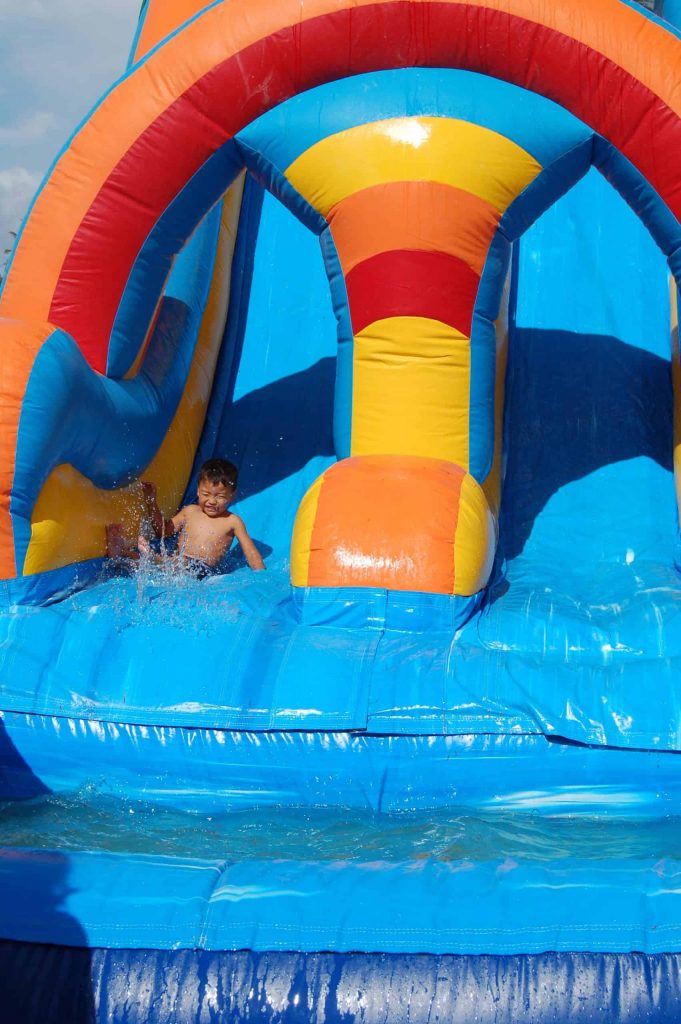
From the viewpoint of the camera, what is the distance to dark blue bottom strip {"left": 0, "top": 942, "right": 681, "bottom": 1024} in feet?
5.08

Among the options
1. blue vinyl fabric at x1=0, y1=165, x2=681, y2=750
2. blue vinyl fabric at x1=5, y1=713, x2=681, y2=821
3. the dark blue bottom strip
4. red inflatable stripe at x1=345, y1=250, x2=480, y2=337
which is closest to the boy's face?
blue vinyl fabric at x1=0, y1=165, x2=681, y2=750

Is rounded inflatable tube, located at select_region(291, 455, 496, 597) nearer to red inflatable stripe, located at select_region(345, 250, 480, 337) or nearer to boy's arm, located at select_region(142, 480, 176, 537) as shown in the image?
red inflatable stripe, located at select_region(345, 250, 480, 337)

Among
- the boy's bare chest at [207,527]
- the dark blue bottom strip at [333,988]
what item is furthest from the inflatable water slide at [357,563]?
the boy's bare chest at [207,527]

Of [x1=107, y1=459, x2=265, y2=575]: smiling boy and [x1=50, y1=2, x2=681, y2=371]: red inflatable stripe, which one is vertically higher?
[x1=50, y1=2, x2=681, y2=371]: red inflatable stripe

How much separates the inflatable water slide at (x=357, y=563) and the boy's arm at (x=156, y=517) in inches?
2.9

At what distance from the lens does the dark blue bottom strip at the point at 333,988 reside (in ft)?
5.08

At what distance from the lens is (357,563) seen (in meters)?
2.83

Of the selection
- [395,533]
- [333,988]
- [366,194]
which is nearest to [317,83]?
[366,194]

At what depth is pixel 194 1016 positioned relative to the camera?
1.57 metres

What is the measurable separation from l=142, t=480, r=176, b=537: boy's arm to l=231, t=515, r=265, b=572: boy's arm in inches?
7.8

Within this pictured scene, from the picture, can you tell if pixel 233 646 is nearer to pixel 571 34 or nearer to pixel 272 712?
pixel 272 712

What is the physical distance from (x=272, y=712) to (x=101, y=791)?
441mm

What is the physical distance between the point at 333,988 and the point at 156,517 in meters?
2.13

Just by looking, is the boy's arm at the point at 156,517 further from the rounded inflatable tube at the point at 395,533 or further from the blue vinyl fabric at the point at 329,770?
the blue vinyl fabric at the point at 329,770
